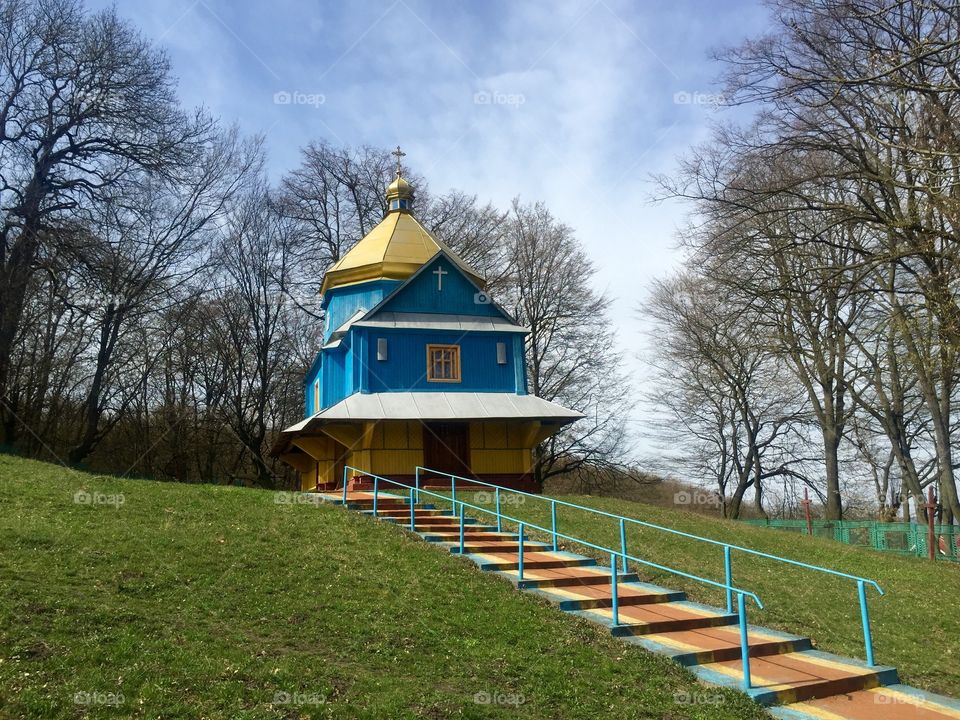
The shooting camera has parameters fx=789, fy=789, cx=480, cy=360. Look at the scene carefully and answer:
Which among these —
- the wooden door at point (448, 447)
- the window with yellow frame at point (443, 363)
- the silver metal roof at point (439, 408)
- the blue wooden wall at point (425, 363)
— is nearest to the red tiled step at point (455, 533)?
the silver metal roof at point (439, 408)

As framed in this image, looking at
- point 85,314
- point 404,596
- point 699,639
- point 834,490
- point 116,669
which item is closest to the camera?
point 116,669

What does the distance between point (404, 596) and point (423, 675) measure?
2.48m

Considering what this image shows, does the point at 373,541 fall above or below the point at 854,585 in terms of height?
above

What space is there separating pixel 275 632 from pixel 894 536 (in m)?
→ 25.4

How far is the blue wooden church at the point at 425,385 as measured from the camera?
854 inches

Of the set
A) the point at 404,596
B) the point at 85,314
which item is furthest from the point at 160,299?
the point at 404,596

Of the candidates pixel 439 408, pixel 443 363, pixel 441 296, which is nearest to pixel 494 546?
pixel 439 408

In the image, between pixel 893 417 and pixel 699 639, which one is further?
pixel 893 417

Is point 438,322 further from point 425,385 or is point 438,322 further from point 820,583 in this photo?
point 820,583

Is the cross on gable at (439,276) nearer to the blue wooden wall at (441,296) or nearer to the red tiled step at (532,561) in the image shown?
the blue wooden wall at (441,296)

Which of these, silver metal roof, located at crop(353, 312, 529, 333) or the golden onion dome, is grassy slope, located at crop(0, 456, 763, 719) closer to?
silver metal roof, located at crop(353, 312, 529, 333)

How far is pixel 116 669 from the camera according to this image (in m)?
7.04

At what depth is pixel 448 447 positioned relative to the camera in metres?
22.5

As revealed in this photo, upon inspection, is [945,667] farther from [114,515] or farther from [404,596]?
[114,515]
